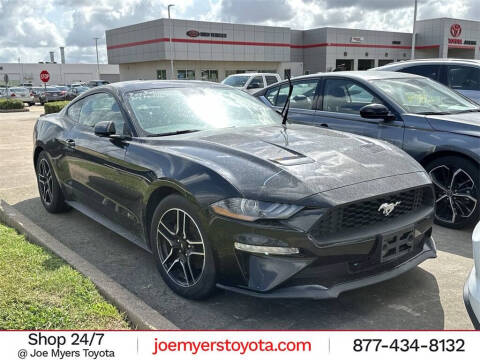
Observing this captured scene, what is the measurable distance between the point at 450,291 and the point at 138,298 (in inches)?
89.2

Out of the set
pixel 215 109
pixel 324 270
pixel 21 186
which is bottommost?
pixel 21 186

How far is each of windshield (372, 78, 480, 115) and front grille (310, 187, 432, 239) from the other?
93.9 inches

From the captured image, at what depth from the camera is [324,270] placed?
112 inches

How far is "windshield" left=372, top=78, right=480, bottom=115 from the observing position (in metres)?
5.40

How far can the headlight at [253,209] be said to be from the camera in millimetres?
2803

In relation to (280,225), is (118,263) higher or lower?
lower

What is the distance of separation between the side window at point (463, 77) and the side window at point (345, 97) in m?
3.04

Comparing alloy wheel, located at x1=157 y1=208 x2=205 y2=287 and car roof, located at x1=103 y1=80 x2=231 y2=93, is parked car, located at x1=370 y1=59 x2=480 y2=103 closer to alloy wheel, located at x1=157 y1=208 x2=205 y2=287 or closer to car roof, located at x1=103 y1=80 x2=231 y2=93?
car roof, located at x1=103 y1=80 x2=231 y2=93

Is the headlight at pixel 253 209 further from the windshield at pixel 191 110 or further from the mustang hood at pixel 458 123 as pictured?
the mustang hood at pixel 458 123

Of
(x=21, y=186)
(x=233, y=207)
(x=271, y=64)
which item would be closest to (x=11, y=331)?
(x=233, y=207)

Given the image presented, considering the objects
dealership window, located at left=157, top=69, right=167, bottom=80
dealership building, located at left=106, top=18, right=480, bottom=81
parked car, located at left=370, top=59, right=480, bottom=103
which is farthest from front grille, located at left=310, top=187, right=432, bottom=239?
dealership window, located at left=157, top=69, right=167, bottom=80

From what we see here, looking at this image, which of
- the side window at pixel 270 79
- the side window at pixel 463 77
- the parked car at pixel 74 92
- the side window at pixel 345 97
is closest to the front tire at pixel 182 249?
the side window at pixel 345 97

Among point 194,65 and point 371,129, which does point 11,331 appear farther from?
point 194,65

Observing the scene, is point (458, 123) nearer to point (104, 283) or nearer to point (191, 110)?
point (191, 110)
